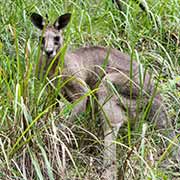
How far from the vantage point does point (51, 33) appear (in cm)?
587

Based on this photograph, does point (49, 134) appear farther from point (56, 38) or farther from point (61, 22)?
point (61, 22)

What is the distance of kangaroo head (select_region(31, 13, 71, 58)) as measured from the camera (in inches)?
223

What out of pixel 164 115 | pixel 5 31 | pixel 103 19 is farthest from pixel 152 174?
pixel 103 19

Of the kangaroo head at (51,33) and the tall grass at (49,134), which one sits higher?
the kangaroo head at (51,33)

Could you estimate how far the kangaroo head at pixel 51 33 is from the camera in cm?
566

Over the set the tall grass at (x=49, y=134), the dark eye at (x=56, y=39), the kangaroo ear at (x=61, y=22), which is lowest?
the tall grass at (x=49, y=134)

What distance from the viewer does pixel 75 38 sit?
22.9 feet

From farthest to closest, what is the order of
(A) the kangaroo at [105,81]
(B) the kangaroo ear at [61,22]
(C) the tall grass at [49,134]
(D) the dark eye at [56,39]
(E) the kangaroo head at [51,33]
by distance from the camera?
1. (B) the kangaroo ear at [61,22]
2. (D) the dark eye at [56,39]
3. (E) the kangaroo head at [51,33]
4. (A) the kangaroo at [105,81]
5. (C) the tall grass at [49,134]

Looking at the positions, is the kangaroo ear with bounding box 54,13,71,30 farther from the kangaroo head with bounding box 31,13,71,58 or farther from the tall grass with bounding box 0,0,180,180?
the tall grass with bounding box 0,0,180,180

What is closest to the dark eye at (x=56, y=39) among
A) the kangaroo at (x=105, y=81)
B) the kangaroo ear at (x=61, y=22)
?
the kangaroo at (x=105, y=81)

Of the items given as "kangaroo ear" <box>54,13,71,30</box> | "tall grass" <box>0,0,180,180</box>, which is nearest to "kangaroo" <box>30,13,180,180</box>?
"kangaroo ear" <box>54,13,71,30</box>

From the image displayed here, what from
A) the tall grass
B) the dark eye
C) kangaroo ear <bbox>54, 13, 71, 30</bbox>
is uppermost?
kangaroo ear <bbox>54, 13, 71, 30</bbox>

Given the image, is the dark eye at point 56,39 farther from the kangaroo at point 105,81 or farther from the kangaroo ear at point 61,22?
the kangaroo ear at point 61,22

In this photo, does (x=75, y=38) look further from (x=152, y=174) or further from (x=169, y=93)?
(x=152, y=174)
